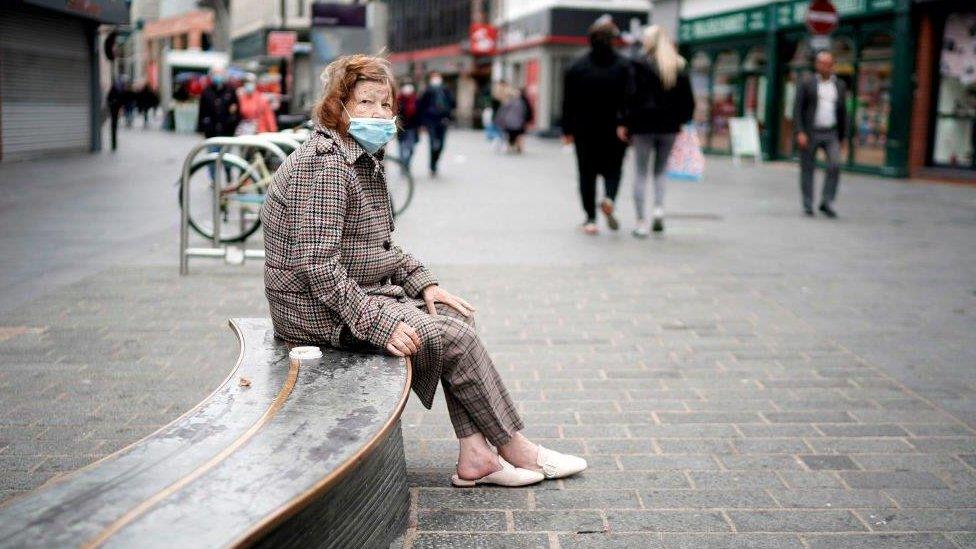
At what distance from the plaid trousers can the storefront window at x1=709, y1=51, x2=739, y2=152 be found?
2442 cm

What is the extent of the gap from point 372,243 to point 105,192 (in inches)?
457

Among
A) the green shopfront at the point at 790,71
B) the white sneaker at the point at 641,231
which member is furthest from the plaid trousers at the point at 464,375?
the green shopfront at the point at 790,71

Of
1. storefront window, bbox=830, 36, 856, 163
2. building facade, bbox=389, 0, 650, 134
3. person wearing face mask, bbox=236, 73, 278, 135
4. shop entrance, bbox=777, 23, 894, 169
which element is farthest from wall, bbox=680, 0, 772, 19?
person wearing face mask, bbox=236, 73, 278, 135

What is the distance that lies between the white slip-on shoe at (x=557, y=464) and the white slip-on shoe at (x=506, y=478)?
6cm

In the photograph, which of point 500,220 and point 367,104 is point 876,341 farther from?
point 500,220

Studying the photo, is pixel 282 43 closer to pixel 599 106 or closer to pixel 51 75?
pixel 51 75

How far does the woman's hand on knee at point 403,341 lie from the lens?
3.26 meters

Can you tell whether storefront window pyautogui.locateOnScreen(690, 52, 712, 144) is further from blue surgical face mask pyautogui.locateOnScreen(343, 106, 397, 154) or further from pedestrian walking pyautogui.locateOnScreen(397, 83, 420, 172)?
blue surgical face mask pyautogui.locateOnScreen(343, 106, 397, 154)

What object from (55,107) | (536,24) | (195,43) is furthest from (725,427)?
(195,43)

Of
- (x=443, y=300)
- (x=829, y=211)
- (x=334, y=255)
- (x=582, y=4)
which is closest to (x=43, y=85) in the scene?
(x=829, y=211)

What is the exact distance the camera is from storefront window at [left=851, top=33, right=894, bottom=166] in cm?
1997

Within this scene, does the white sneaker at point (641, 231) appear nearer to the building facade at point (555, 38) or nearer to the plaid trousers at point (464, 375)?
the plaid trousers at point (464, 375)

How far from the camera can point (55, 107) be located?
21484 millimetres

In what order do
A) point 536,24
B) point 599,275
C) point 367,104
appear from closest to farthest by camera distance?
1. point 367,104
2. point 599,275
3. point 536,24
